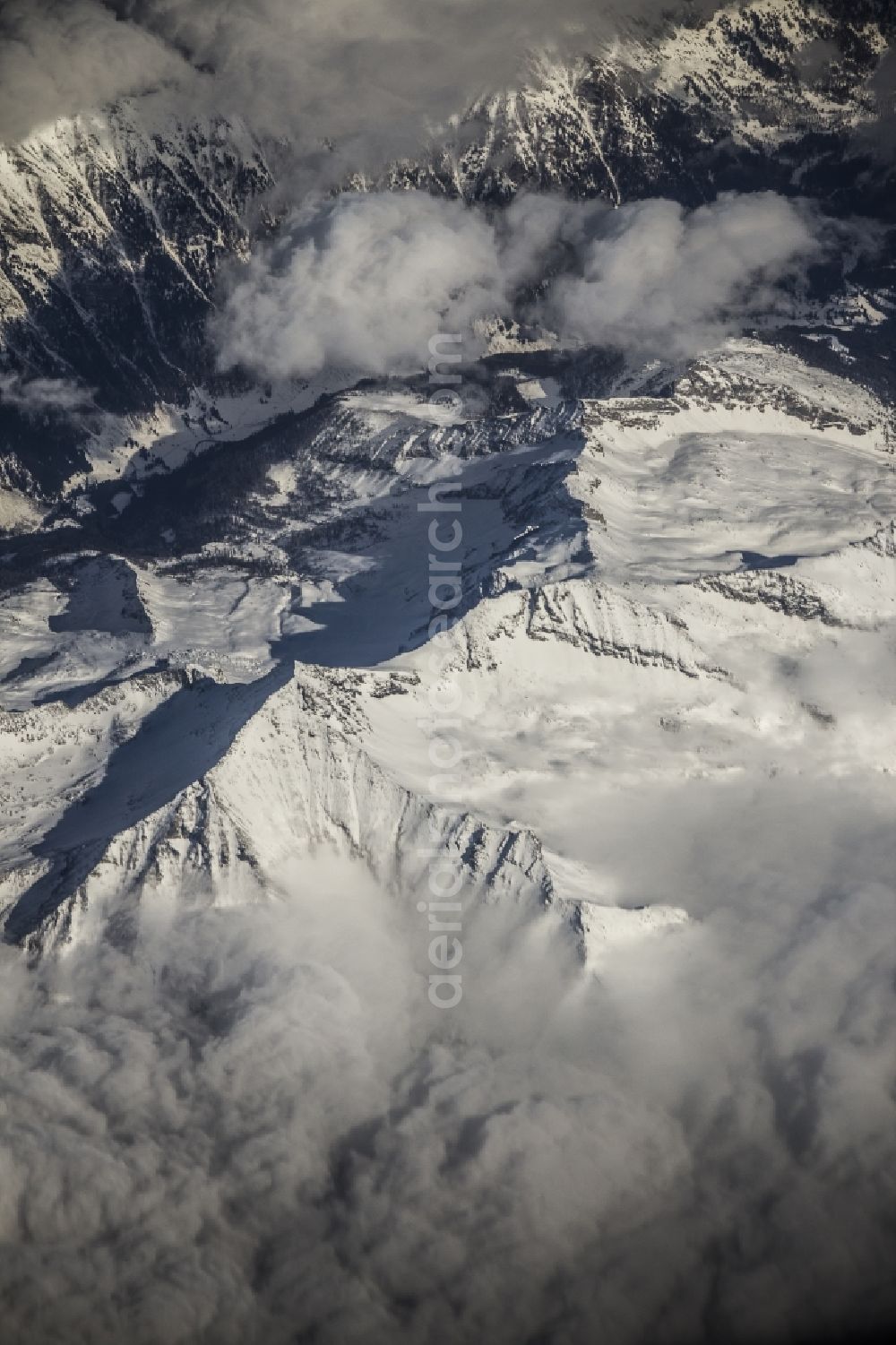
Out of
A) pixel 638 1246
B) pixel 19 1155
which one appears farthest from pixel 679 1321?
pixel 19 1155

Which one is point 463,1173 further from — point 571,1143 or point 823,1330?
point 823,1330

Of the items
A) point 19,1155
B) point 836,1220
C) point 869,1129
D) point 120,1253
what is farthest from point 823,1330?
point 19,1155

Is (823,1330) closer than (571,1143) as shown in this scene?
Yes

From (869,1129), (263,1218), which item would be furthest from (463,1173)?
(869,1129)

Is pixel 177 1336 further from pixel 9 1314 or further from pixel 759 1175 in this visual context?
pixel 759 1175

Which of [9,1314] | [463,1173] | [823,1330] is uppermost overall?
[9,1314]

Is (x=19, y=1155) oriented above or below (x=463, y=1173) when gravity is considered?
above

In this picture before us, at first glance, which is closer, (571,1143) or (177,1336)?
(177,1336)

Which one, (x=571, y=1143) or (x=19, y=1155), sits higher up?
(x=19, y=1155)
